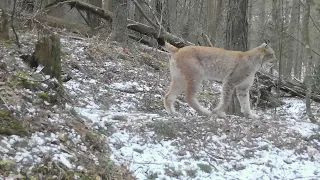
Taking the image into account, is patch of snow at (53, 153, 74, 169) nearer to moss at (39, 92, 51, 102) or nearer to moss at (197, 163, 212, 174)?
moss at (39, 92, 51, 102)

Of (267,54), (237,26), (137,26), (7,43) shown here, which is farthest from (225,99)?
(137,26)

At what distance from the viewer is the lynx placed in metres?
7.74

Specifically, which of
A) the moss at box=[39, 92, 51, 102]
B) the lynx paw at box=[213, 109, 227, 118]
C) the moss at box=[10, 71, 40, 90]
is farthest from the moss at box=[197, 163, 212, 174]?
the moss at box=[10, 71, 40, 90]

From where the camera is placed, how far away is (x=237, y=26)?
8758 millimetres

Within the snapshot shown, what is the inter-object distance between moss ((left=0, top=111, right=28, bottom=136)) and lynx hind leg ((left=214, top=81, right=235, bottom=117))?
3890mm

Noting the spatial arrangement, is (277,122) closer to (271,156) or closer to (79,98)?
(271,156)

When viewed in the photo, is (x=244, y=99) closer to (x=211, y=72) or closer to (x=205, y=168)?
(x=211, y=72)

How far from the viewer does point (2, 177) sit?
12.9ft

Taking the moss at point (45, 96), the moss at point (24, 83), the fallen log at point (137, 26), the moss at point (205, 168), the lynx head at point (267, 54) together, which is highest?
the fallen log at point (137, 26)

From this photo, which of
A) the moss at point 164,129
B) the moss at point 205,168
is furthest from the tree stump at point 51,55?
the moss at point 205,168

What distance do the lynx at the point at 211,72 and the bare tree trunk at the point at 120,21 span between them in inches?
198

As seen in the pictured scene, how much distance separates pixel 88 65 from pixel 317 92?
6950 mm

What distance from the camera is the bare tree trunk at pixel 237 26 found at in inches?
344

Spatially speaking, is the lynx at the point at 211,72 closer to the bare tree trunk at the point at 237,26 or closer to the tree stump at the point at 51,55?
the bare tree trunk at the point at 237,26
